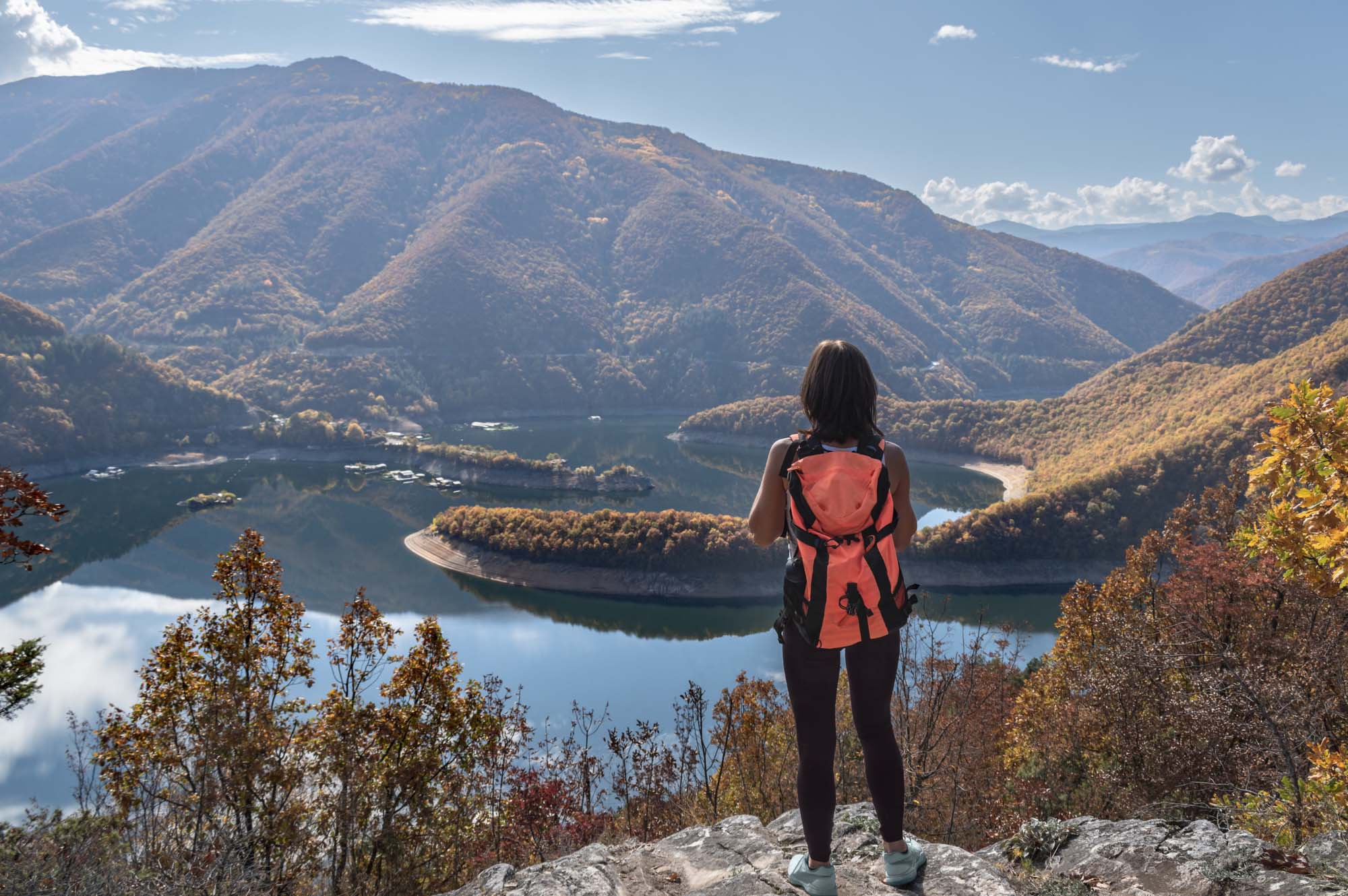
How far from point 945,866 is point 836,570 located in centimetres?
151

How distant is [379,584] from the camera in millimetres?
48812

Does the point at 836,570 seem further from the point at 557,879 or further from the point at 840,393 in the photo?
the point at 557,879

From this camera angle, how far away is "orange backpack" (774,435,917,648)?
2.80 m

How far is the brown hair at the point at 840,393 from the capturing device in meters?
2.82

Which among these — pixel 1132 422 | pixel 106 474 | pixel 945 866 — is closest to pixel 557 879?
pixel 945 866

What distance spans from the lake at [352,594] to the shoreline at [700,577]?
3.30ft

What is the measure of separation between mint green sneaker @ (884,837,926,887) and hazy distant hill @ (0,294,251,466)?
9515cm

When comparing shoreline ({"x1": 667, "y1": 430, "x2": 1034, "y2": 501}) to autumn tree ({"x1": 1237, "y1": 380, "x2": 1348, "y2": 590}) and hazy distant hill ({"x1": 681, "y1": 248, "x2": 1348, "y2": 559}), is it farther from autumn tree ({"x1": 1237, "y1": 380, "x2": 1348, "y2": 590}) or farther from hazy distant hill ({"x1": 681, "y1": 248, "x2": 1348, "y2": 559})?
autumn tree ({"x1": 1237, "y1": 380, "x2": 1348, "y2": 590})

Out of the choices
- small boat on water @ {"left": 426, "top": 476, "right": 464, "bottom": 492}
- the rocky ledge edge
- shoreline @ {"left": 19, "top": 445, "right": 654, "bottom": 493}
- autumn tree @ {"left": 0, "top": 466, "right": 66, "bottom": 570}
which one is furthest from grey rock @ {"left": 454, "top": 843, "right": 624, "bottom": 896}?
small boat on water @ {"left": 426, "top": 476, "right": 464, "bottom": 492}

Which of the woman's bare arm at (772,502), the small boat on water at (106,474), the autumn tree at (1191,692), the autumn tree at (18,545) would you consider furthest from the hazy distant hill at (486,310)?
the woman's bare arm at (772,502)

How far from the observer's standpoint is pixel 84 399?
86.7m

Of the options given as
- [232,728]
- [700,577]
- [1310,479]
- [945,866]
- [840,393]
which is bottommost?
[700,577]

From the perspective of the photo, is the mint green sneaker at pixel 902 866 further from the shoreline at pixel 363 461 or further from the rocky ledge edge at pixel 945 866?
the shoreline at pixel 363 461

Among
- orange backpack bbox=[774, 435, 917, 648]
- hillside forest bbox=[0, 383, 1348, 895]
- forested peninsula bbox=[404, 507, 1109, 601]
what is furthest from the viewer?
forested peninsula bbox=[404, 507, 1109, 601]
